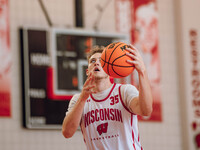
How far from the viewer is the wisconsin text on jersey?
4.87 meters

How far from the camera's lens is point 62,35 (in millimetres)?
9477

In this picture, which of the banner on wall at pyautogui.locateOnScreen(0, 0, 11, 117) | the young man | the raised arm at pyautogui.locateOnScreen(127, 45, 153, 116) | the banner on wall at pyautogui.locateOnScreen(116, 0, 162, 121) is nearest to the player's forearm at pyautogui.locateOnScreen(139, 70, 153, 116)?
the raised arm at pyautogui.locateOnScreen(127, 45, 153, 116)

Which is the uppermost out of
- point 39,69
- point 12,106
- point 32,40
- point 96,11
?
point 96,11

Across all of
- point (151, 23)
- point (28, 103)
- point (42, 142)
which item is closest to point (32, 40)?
point (28, 103)

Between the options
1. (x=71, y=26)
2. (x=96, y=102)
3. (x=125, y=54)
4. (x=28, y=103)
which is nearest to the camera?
(x=125, y=54)

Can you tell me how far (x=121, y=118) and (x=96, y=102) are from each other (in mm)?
369

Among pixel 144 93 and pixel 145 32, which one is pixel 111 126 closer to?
pixel 144 93

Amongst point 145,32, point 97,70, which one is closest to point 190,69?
point 145,32

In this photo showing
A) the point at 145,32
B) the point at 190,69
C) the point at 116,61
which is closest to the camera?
the point at 116,61

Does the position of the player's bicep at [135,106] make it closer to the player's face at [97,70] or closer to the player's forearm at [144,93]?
the player's forearm at [144,93]

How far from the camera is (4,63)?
932 cm

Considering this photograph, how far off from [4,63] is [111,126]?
16.4ft

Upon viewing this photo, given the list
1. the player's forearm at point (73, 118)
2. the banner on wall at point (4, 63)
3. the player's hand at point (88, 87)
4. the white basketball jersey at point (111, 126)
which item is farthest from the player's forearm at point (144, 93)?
the banner on wall at point (4, 63)

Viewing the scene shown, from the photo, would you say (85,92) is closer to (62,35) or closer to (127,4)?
(62,35)
